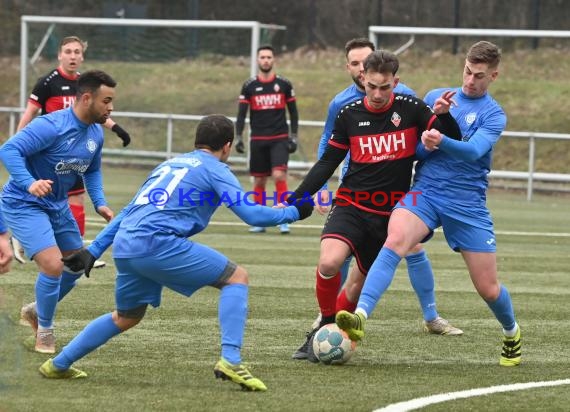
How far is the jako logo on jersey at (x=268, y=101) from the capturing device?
16.6 metres

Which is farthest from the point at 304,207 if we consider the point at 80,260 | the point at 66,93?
the point at 66,93

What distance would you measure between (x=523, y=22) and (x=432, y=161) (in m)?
22.8

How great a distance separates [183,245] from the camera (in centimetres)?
645

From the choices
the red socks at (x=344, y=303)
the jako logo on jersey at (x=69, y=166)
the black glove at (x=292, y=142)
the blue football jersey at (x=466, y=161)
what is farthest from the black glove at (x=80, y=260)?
the black glove at (x=292, y=142)

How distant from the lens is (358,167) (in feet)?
25.0

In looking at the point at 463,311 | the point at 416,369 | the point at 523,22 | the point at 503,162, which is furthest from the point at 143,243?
the point at 523,22

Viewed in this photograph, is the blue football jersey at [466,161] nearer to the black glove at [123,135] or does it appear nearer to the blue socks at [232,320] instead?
the blue socks at [232,320]

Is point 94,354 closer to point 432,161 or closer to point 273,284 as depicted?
point 432,161

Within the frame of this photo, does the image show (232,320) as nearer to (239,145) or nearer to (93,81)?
(93,81)

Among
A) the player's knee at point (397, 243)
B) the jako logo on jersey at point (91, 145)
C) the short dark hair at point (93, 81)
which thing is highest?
the short dark hair at point (93, 81)

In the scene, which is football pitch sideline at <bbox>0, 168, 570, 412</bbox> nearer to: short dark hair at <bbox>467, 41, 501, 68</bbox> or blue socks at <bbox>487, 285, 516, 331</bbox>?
blue socks at <bbox>487, 285, 516, 331</bbox>

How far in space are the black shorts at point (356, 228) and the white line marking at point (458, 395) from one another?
1.28 metres

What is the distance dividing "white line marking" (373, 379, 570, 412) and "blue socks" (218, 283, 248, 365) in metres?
0.84

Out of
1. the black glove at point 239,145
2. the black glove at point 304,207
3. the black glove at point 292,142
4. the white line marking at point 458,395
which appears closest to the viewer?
the white line marking at point 458,395
